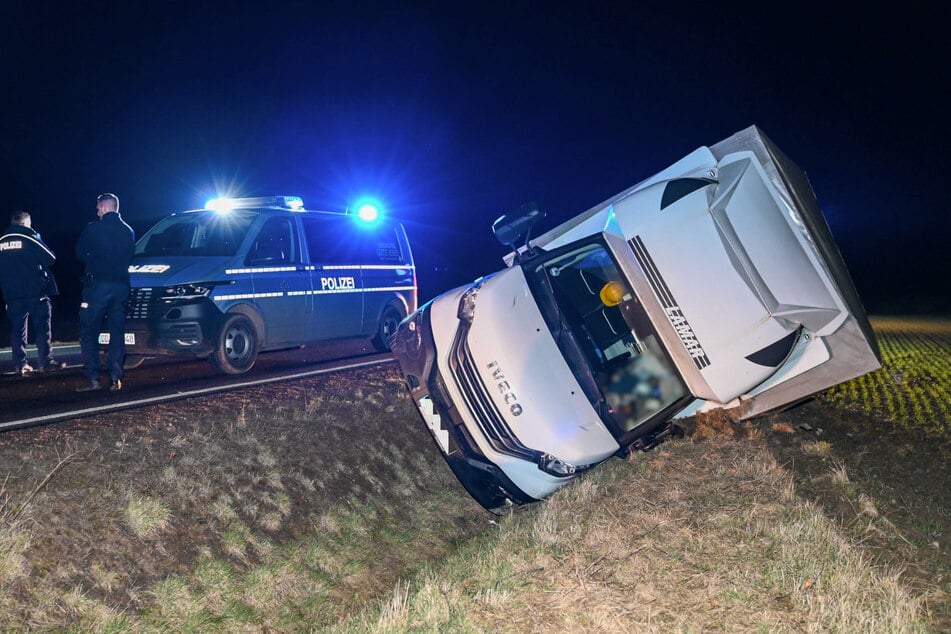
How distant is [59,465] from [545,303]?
384 cm

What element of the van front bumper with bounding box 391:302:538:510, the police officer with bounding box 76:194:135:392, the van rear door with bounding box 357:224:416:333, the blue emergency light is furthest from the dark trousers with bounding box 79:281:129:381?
the blue emergency light

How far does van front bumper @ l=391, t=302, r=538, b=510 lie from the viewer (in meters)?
6.32

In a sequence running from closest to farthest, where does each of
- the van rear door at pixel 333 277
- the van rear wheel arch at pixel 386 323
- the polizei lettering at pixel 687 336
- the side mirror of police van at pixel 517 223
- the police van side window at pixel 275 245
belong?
the polizei lettering at pixel 687 336
the side mirror of police van at pixel 517 223
the police van side window at pixel 275 245
the van rear door at pixel 333 277
the van rear wheel arch at pixel 386 323

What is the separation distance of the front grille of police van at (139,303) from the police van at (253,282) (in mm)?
10

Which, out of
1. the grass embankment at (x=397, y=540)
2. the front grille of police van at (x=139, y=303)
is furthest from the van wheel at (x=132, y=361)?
the grass embankment at (x=397, y=540)

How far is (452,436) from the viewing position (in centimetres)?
647

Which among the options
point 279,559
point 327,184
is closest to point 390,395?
point 279,559

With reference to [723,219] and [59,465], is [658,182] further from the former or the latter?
[59,465]

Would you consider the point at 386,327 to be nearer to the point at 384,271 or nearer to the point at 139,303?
the point at 384,271

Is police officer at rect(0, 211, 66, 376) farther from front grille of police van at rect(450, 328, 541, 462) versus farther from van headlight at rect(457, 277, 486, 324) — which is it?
front grille of police van at rect(450, 328, 541, 462)

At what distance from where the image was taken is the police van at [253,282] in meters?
8.27

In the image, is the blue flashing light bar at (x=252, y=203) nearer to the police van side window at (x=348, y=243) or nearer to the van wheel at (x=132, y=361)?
the police van side window at (x=348, y=243)

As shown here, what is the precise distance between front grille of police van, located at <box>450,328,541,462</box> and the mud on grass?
1063 mm

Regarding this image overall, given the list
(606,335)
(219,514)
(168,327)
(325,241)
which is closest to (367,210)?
(325,241)
